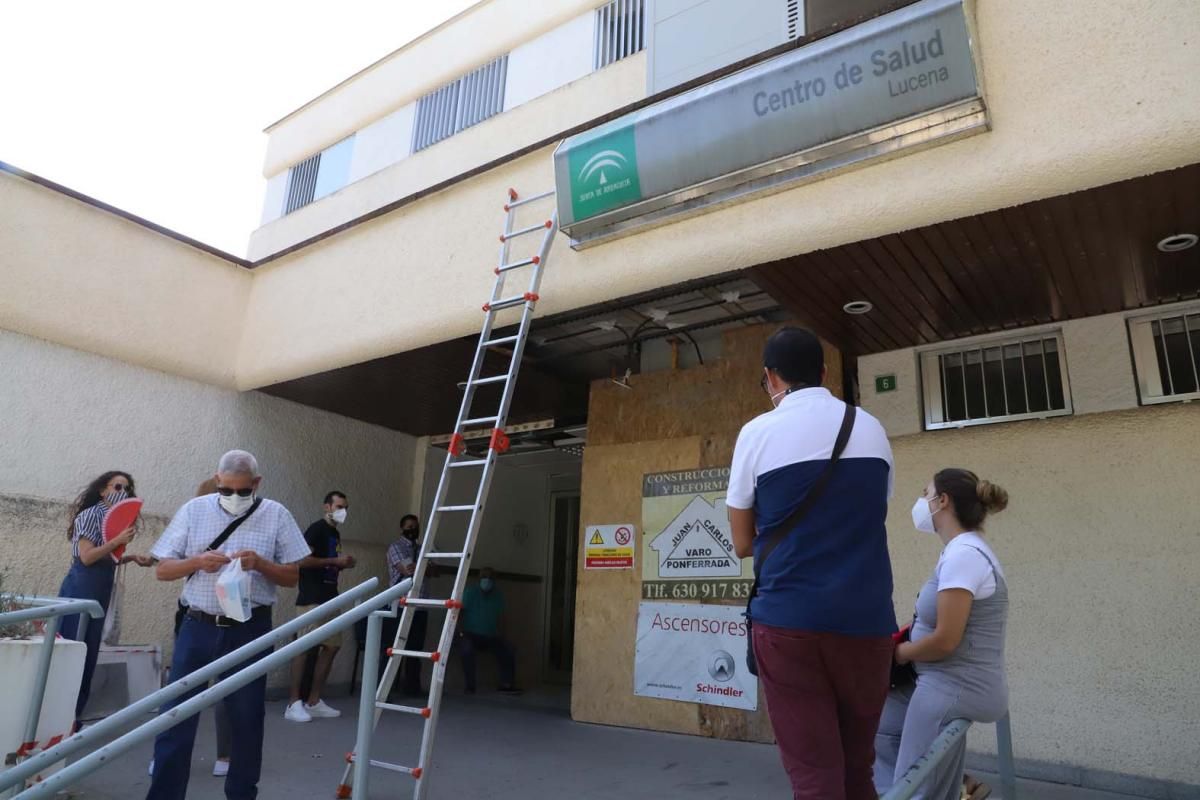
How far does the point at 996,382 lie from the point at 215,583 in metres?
4.86

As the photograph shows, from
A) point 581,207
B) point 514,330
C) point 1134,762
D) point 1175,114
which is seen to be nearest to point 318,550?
point 514,330

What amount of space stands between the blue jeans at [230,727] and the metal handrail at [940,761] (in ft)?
8.43

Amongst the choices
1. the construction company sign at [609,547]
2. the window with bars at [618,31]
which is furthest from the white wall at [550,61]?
the construction company sign at [609,547]

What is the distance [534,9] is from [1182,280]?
686 cm

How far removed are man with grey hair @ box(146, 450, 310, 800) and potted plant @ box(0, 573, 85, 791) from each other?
2.23ft

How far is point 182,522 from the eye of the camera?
3.62m

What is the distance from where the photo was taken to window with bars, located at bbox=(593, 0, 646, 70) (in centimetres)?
769

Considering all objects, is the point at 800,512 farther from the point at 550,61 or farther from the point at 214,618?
the point at 550,61

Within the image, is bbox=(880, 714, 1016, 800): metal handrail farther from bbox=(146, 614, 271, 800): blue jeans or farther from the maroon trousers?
bbox=(146, 614, 271, 800): blue jeans

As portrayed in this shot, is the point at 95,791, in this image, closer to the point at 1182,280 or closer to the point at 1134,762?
the point at 1134,762

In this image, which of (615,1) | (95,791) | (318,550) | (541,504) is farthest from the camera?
(541,504)

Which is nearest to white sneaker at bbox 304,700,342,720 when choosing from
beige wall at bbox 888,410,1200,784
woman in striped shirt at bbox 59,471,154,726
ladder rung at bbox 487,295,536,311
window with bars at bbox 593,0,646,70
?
woman in striped shirt at bbox 59,471,154,726

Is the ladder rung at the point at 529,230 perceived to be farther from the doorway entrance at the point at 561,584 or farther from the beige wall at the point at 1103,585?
the doorway entrance at the point at 561,584

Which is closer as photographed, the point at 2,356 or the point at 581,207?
the point at 581,207
